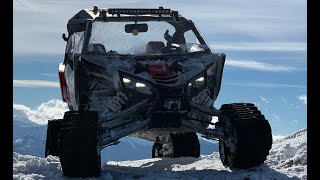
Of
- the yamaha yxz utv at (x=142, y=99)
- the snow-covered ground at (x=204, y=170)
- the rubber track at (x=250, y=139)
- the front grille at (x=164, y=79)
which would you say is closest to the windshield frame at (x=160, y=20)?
the yamaha yxz utv at (x=142, y=99)

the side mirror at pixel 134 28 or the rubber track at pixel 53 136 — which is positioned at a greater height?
the side mirror at pixel 134 28

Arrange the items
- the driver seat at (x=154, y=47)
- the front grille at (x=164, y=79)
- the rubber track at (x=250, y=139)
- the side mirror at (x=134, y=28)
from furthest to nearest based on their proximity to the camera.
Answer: the side mirror at (x=134, y=28)
the driver seat at (x=154, y=47)
the rubber track at (x=250, y=139)
the front grille at (x=164, y=79)

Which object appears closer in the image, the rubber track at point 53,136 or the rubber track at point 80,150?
the rubber track at point 80,150

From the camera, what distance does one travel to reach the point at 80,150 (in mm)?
8547

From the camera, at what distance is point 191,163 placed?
1156 cm

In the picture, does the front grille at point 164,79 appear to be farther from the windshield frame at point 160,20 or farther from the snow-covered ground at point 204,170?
the windshield frame at point 160,20

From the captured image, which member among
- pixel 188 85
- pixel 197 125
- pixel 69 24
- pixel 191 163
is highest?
pixel 69 24

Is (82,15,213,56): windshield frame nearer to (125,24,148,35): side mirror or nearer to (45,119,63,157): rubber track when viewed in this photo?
(125,24,148,35): side mirror

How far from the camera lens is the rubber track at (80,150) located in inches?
336

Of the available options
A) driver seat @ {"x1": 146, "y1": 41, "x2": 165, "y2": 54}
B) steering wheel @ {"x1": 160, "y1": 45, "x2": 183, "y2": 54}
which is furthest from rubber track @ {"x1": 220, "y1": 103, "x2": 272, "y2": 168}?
driver seat @ {"x1": 146, "y1": 41, "x2": 165, "y2": 54}

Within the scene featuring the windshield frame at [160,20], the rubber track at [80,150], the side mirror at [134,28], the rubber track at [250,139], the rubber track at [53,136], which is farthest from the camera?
the rubber track at [53,136]

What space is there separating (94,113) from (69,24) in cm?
281
